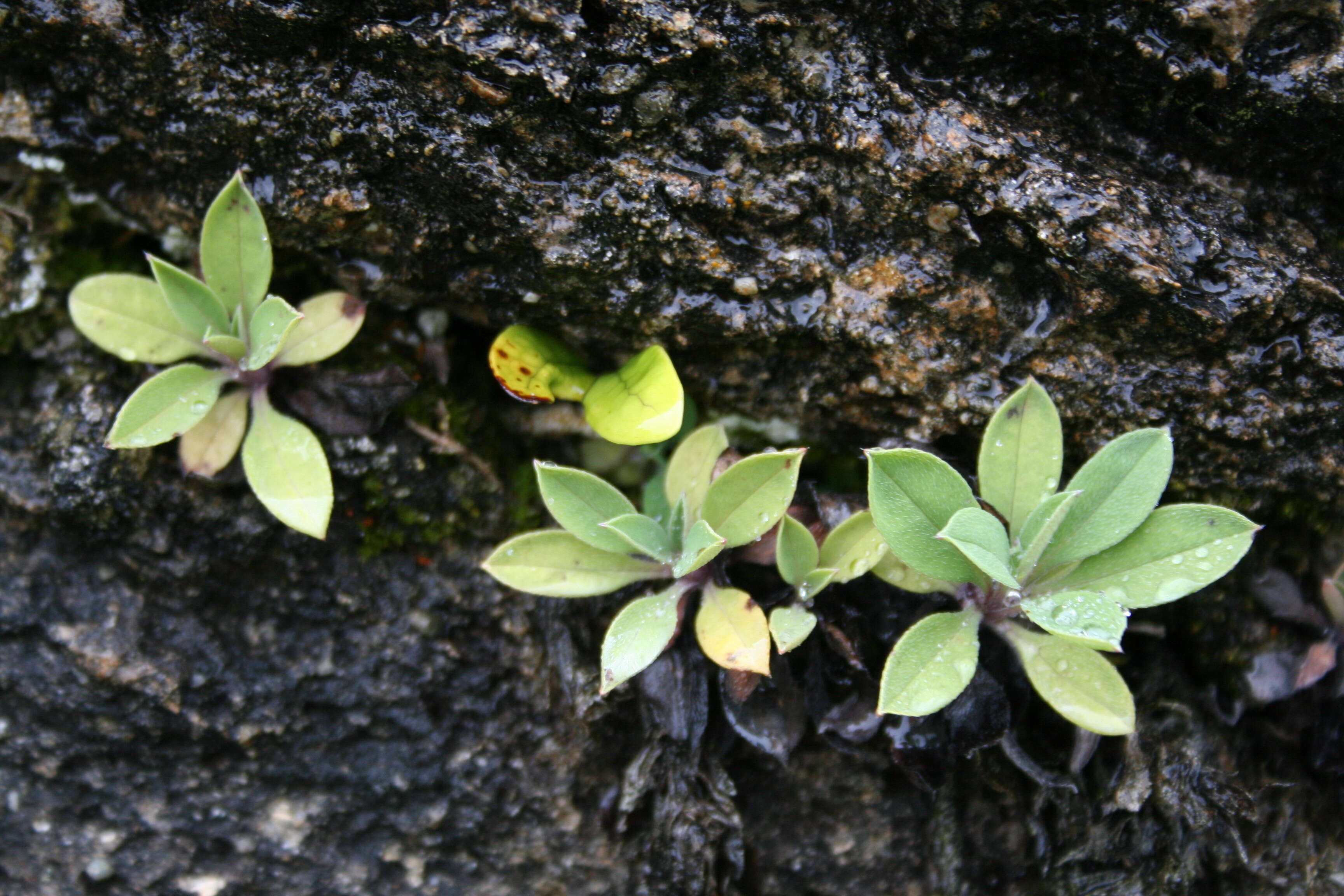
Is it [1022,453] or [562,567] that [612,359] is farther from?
[1022,453]

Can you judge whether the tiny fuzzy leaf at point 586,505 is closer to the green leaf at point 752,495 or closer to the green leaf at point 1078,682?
the green leaf at point 752,495

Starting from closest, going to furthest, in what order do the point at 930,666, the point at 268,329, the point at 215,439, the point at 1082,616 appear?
the point at 1082,616, the point at 930,666, the point at 268,329, the point at 215,439

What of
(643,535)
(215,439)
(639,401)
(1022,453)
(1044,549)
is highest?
(1022,453)

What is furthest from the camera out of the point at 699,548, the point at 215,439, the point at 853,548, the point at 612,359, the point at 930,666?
the point at 612,359

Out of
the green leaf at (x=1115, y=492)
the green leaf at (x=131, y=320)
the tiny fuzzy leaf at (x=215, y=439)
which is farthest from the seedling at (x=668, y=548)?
the green leaf at (x=131, y=320)

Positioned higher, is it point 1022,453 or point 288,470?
point 1022,453

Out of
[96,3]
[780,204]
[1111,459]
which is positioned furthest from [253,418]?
[1111,459]

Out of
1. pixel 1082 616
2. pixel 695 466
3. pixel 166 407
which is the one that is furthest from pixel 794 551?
pixel 166 407
